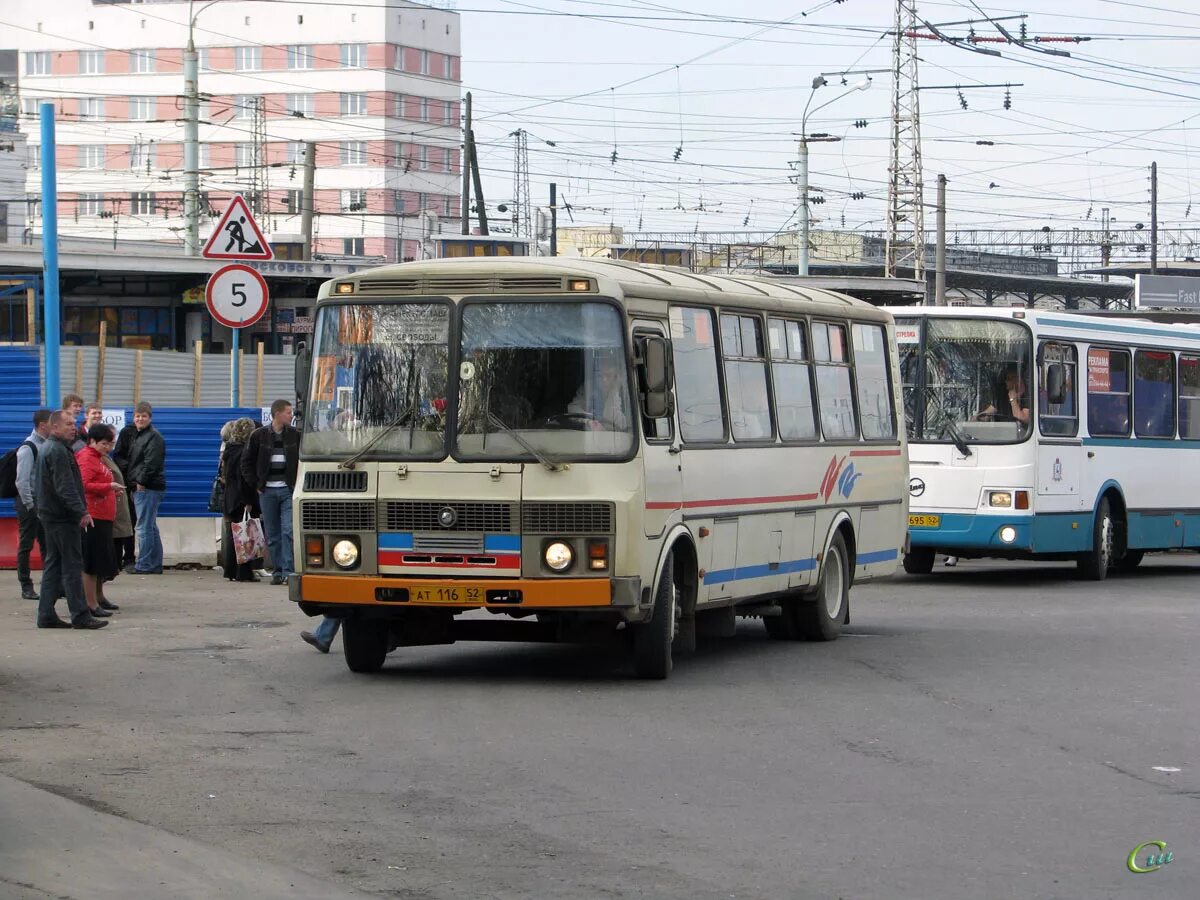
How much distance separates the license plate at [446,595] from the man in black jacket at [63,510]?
4.26 metres

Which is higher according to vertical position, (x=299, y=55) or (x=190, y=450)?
(x=299, y=55)

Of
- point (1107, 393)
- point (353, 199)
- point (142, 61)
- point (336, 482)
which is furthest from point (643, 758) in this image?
point (142, 61)

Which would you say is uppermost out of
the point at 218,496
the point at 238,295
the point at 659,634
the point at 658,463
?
the point at 238,295

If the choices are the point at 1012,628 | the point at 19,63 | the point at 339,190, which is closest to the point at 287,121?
the point at 339,190

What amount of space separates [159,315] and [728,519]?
3766cm

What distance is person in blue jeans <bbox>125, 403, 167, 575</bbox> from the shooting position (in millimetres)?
21219

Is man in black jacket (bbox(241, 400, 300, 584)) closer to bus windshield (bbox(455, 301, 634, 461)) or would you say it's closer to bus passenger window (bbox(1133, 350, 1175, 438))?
bus windshield (bbox(455, 301, 634, 461))

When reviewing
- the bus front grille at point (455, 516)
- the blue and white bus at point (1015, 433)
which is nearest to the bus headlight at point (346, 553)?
the bus front grille at point (455, 516)

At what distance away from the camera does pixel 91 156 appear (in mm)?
105375

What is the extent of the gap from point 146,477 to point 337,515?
9.32 meters

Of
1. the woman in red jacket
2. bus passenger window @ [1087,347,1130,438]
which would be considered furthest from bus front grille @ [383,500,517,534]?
bus passenger window @ [1087,347,1130,438]

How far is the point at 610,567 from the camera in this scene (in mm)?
12023

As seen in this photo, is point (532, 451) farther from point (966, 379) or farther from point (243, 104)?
point (243, 104)

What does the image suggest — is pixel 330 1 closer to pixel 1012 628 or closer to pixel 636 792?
pixel 1012 628
